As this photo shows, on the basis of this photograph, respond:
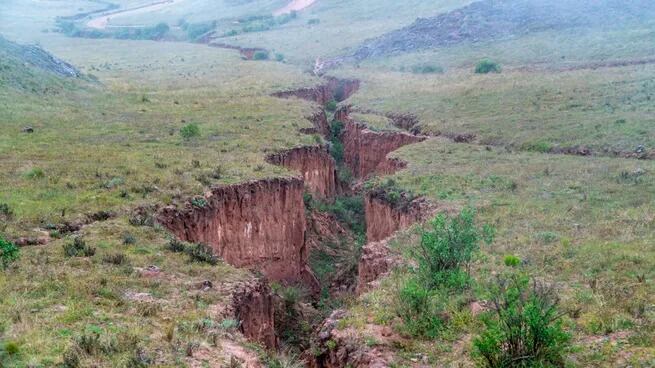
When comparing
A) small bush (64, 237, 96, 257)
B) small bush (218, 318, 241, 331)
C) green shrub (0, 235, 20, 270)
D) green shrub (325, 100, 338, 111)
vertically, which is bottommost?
small bush (218, 318, 241, 331)

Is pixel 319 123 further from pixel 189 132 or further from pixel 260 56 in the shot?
pixel 260 56

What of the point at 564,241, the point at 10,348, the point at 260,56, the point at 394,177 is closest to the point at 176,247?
the point at 10,348

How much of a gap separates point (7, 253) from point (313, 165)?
54.7 ft

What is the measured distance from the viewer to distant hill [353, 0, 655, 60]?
63984 millimetres

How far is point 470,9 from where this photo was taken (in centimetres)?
7106

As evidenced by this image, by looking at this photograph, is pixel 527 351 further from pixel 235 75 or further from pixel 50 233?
pixel 235 75

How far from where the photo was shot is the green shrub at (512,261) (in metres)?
13.5

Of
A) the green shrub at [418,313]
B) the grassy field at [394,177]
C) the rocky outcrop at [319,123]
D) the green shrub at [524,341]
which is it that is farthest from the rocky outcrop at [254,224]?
the rocky outcrop at [319,123]

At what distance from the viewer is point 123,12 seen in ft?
434

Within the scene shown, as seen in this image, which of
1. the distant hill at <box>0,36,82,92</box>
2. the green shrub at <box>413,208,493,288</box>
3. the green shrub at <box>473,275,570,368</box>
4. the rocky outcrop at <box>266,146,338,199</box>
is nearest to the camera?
the green shrub at <box>473,275,570,368</box>

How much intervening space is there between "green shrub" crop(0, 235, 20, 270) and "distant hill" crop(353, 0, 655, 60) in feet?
177

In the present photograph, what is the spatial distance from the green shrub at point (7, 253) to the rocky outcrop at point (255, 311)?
455cm

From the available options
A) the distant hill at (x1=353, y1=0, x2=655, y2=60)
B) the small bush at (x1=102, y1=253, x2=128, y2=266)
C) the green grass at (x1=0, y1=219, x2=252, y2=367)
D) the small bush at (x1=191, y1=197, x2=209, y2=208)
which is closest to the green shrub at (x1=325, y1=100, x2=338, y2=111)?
the distant hill at (x1=353, y1=0, x2=655, y2=60)

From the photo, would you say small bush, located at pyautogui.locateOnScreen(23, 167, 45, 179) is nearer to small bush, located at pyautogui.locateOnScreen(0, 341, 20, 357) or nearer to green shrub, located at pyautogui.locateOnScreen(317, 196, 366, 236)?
small bush, located at pyautogui.locateOnScreen(0, 341, 20, 357)
